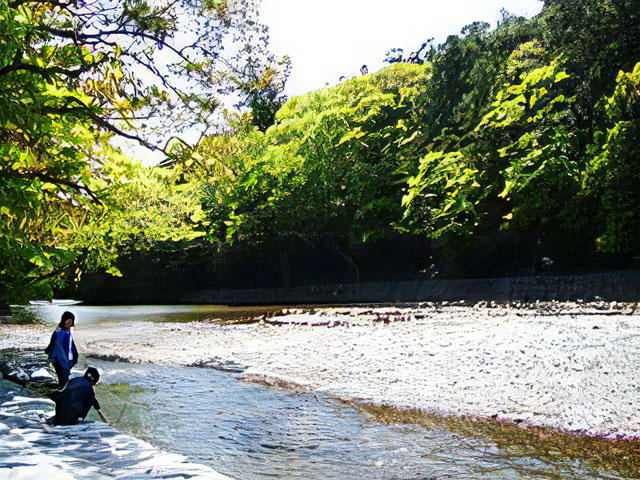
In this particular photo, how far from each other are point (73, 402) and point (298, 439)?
2.92 m

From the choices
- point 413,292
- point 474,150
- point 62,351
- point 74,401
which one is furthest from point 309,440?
point 474,150

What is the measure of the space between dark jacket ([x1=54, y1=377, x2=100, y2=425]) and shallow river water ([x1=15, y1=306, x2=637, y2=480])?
112cm

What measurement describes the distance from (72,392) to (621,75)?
2380cm

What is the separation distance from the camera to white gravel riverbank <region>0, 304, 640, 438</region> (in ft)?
30.8

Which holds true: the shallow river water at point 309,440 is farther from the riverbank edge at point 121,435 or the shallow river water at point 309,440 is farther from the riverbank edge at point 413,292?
the riverbank edge at point 413,292

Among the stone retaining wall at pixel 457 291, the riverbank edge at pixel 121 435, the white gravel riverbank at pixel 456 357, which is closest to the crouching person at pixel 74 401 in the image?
the riverbank edge at pixel 121 435

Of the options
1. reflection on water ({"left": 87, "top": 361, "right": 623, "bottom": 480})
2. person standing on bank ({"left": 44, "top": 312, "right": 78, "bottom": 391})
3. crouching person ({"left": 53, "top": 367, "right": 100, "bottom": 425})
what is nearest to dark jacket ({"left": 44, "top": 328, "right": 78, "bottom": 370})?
person standing on bank ({"left": 44, "top": 312, "right": 78, "bottom": 391})

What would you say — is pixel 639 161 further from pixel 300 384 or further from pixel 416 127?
pixel 300 384

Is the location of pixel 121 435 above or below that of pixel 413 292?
below

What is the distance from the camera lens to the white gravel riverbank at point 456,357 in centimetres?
938

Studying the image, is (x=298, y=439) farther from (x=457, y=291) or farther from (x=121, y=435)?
(x=457, y=291)

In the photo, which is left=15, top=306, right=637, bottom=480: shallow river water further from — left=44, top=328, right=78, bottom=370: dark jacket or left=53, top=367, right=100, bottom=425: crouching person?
left=44, top=328, right=78, bottom=370: dark jacket

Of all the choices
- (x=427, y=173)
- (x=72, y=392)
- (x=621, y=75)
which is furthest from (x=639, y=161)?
(x=72, y=392)

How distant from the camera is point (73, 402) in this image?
23.9 feet
